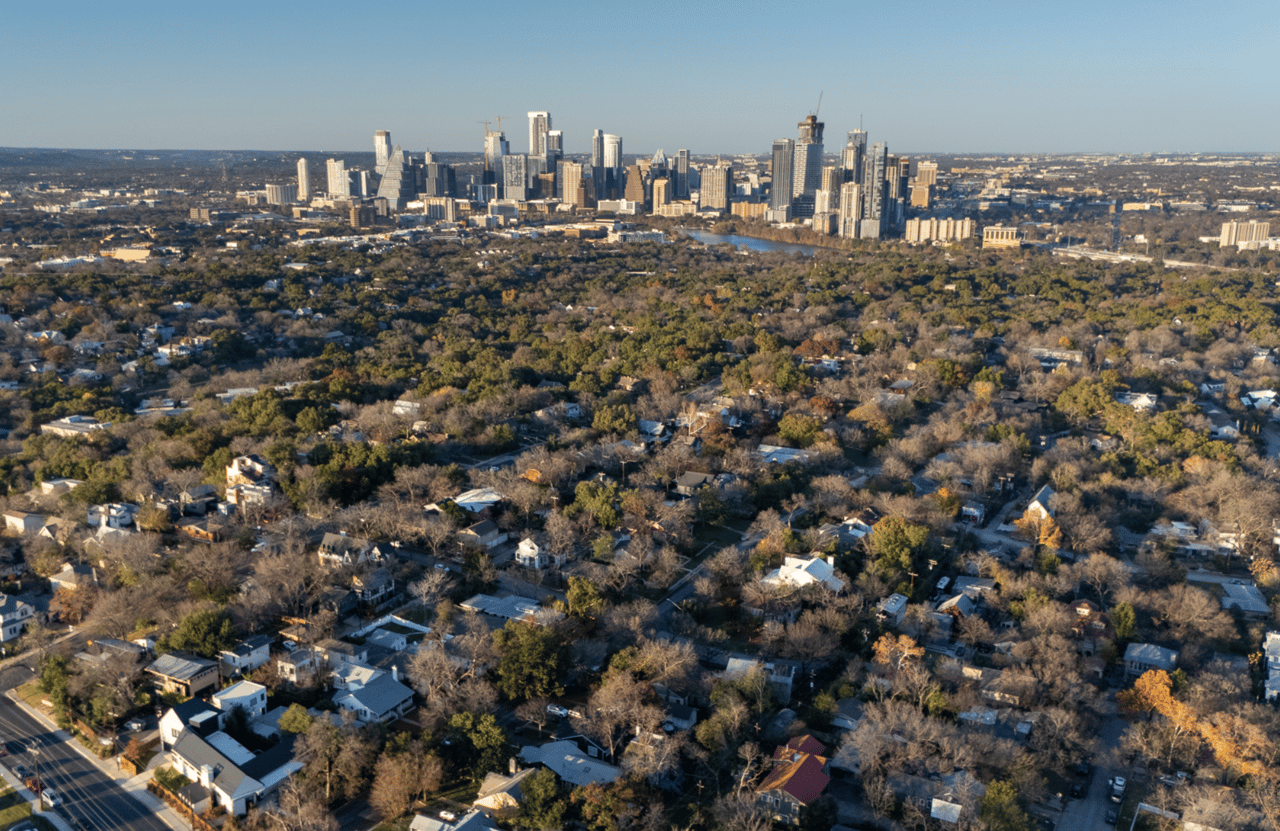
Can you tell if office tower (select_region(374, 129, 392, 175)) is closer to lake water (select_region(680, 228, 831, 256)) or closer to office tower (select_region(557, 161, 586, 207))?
office tower (select_region(557, 161, 586, 207))

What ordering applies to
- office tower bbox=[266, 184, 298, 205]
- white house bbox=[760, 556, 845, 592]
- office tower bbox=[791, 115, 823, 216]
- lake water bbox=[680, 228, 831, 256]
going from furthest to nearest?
1. office tower bbox=[266, 184, 298, 205]
2. office tower bbox=[791, 115, 823, 216]
3. lake water bbox=[680, 228, 831, 256]
4. white house bbox=[760, 556, 845, 592]

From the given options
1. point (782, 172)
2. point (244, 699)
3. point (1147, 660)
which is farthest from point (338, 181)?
point (1147, 660)

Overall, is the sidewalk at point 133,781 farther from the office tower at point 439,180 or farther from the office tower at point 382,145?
the office tower at point 382,145

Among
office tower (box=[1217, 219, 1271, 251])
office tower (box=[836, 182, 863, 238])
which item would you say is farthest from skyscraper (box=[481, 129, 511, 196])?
office tower (box=[1217, 219, 1271, 251])

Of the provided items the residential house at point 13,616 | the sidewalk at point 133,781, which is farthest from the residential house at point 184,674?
the residential house at point 13,616

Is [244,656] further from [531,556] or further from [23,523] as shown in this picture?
[23,523]

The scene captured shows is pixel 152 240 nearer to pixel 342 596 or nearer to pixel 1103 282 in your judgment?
pixel 342 596
